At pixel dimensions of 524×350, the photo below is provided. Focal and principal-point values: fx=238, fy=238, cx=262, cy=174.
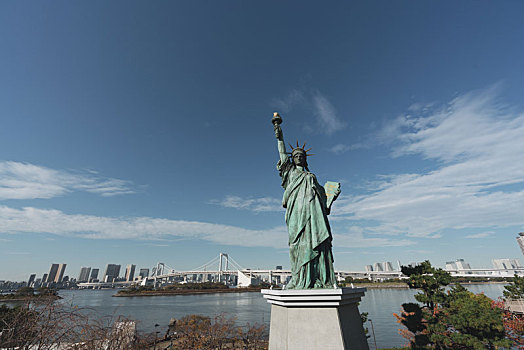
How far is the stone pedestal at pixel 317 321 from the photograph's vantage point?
3.26m

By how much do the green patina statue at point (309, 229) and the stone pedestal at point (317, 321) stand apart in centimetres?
53

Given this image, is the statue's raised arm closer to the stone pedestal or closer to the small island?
the stone pedestal

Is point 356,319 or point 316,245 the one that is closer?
point 356,319

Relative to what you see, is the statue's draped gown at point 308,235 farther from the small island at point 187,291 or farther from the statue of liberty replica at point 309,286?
the small island at point 187,291

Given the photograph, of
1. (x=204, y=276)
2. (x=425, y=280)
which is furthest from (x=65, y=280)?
(x=425, y=280)

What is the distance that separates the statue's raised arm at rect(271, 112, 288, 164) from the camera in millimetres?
5090

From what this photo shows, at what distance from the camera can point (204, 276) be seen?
280 ft

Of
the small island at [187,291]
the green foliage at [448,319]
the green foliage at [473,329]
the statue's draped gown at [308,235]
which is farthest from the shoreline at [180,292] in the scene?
the statue's draped gown at [308,235]

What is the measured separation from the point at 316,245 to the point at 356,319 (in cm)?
124

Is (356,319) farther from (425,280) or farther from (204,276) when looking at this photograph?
(204,276)

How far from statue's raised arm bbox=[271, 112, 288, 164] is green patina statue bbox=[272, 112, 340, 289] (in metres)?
0.43

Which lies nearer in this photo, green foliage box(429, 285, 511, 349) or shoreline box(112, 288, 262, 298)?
green foliage box(429, 285, 511, 349)

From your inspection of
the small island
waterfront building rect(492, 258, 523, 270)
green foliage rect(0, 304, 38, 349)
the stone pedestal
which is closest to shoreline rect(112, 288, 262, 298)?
the small island

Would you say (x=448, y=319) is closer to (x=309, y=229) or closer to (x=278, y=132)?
(x=309, y=229)
